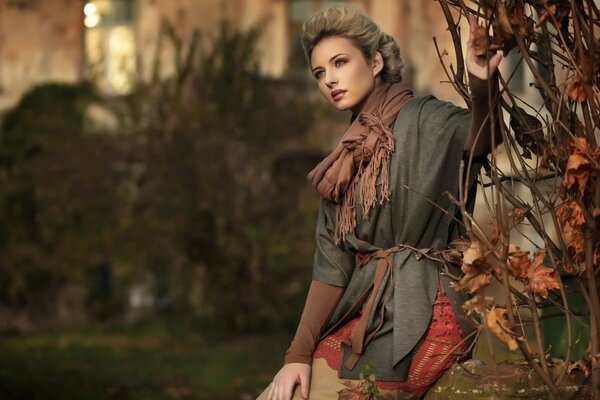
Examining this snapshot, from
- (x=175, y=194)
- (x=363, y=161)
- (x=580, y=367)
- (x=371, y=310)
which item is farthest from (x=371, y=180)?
(x=175, y=194)

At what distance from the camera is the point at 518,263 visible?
3256mm

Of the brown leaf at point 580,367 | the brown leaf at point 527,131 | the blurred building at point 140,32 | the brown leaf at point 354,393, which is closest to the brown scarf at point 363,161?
the brown leaf at point 527,131

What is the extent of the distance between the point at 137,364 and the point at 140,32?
944 centimetres

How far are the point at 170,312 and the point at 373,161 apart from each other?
14614 mm

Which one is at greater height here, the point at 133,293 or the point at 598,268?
the point at 598,268

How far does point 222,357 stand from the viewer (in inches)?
506

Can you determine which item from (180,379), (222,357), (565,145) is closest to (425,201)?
(565,145)

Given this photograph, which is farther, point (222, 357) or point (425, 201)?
point (222, 357)

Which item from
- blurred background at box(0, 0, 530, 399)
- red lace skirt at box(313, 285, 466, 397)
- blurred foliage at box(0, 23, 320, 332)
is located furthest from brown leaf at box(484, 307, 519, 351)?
blurred foliage at box(0, 23, 320, 332)

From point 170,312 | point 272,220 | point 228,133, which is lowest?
point 170,312

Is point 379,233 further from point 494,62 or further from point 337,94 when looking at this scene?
point 494,62

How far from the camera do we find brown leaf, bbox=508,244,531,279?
325 cm

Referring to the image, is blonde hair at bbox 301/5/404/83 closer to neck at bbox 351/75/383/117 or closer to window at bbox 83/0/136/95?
neck at bbox 351/75/383/117

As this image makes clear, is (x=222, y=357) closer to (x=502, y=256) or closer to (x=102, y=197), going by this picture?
(x=102, y=197)
